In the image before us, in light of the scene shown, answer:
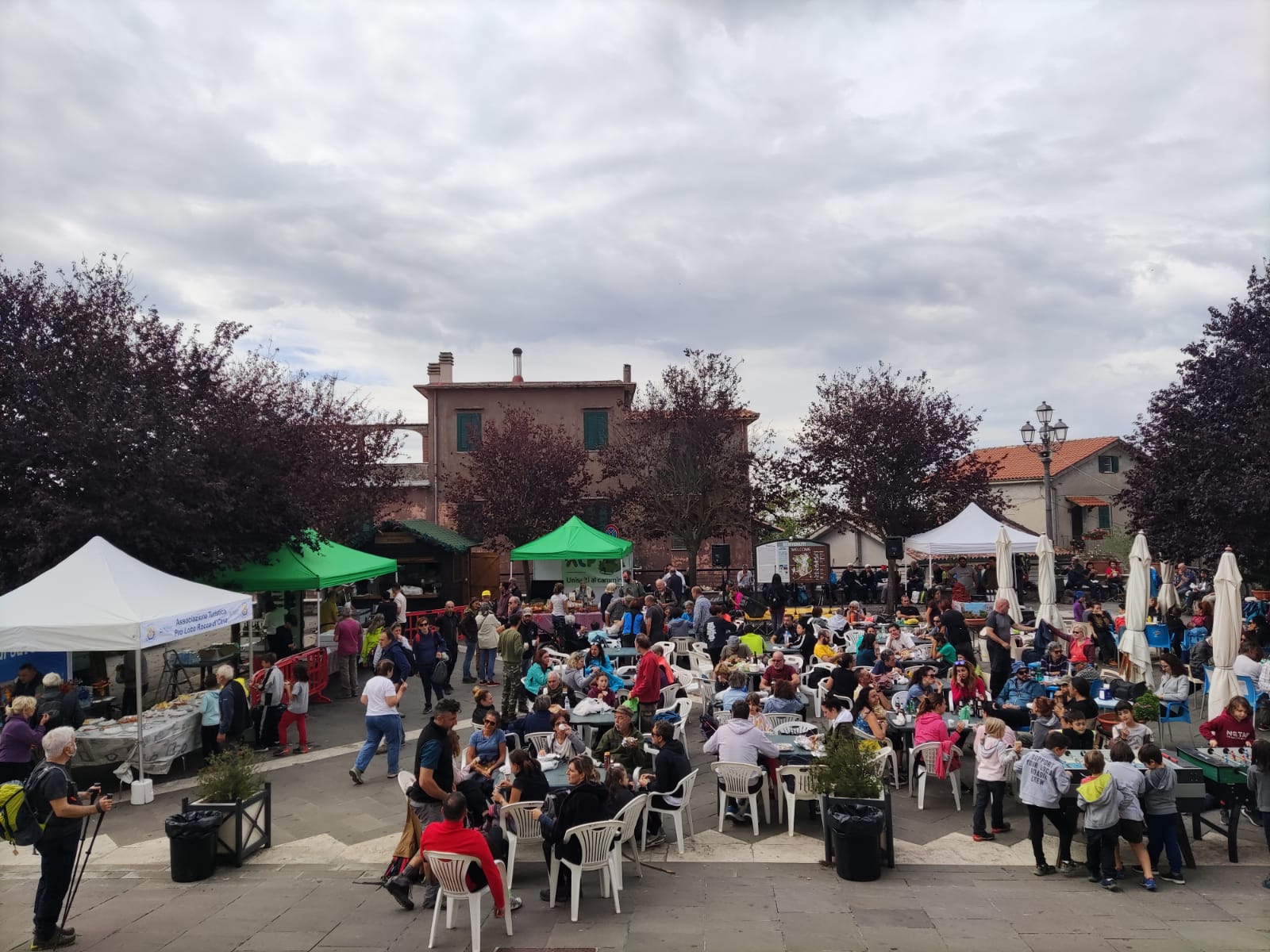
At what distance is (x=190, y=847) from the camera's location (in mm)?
7113

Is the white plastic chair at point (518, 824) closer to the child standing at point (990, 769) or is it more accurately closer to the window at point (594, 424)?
the child standing at point (990, 769)

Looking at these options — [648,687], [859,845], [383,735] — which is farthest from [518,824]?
[648,687]

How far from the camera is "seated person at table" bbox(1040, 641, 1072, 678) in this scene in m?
12.5

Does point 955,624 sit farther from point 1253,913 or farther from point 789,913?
point 789,913

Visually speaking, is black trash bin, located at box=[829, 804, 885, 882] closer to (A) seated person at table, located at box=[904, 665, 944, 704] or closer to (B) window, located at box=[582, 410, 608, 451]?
(A) seated person at table, located at box=[904, 665, 944, 704]

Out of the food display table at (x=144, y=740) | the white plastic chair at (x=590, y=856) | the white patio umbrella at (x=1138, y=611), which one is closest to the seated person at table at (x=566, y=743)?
the white plastic chair at (x=590, y=856)

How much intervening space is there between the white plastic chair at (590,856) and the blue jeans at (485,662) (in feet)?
29.6

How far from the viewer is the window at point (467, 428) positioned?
3391 centimetres

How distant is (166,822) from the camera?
7137mm

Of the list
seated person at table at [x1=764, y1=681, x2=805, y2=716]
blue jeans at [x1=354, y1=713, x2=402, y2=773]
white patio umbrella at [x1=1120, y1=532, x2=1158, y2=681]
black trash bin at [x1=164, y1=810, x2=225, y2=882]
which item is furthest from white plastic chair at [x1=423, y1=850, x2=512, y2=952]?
white patio umbrella at [x1=1120, y1=532, x2=1158, y2=681]

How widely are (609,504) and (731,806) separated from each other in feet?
74.7

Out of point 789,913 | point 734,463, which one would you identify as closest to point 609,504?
point 734,463

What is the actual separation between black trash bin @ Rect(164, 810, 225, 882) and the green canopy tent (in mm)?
8460

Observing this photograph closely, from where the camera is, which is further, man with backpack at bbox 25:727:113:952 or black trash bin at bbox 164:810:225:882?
black trash bin at bbox 164:810:225:882
